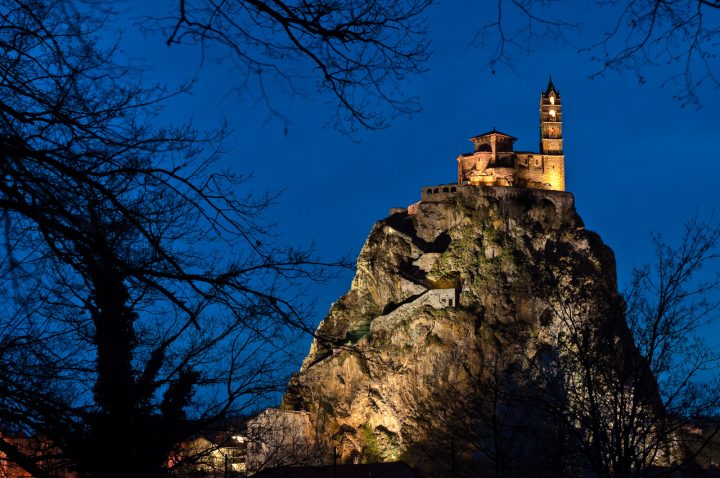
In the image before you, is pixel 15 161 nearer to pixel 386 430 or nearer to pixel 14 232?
pixel 14 232

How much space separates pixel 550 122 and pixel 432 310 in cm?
2227

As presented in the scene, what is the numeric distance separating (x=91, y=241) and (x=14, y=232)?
57cm

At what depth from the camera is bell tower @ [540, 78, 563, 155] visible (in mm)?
59688

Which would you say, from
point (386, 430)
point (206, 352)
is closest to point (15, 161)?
point (206, 352)

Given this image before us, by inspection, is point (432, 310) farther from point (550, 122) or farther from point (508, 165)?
point (550, 122)

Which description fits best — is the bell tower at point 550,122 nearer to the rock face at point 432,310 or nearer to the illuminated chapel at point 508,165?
the illuminated chapel at point 508,165

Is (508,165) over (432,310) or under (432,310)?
over

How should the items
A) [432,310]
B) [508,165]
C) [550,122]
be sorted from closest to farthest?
1. [432,310]
2. [508,165]
3. [550,122]

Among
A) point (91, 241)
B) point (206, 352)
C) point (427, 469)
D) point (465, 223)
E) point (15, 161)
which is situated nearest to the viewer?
point (15, 161)

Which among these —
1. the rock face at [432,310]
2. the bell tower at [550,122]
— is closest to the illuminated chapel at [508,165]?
the bell tower at [550,122]

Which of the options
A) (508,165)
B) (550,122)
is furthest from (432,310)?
(550,122)

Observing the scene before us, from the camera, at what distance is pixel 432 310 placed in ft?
154

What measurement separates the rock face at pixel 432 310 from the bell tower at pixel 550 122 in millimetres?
7359

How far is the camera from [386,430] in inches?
1788
